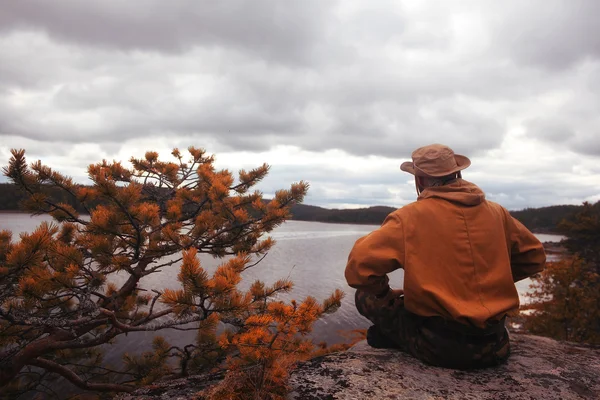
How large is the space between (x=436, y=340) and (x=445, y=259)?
2.13 ft

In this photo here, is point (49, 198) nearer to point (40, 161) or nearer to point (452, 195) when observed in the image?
point (40, 161)

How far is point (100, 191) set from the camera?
11.7 ft

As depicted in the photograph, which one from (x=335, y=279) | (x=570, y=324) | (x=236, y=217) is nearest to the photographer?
(x=236, y=217)

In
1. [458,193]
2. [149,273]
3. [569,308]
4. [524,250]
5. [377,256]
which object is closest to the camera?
[377,256]

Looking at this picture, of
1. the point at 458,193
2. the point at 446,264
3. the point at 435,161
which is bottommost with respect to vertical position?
the point at 446,264

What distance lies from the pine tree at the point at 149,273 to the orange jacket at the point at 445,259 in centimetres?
61

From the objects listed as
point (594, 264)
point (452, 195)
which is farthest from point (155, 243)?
point (594, 264)

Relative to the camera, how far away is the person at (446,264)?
2.45 meters

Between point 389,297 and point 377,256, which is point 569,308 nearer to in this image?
point 389,297

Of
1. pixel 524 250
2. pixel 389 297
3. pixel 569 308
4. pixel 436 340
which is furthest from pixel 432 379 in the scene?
pixel 569 308

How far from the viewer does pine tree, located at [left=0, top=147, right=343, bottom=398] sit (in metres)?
2.35

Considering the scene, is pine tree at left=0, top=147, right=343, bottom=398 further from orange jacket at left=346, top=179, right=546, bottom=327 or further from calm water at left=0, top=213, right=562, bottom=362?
calm water at left=0, top=213, right=562, bottom=362

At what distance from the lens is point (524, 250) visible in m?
2.90

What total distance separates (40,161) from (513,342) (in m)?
5.38
